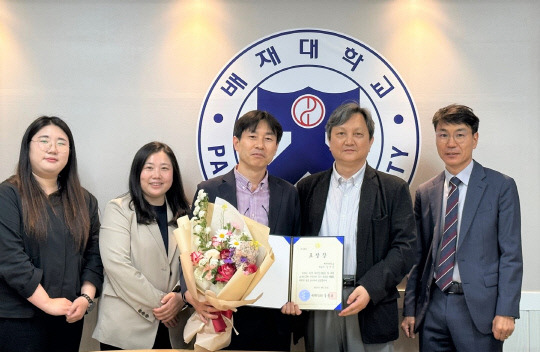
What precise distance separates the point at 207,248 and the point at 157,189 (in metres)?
0.96

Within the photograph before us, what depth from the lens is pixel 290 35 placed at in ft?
12.6

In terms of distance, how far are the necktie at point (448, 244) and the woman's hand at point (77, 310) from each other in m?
1.90

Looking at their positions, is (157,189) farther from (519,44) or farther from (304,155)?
(519,44)

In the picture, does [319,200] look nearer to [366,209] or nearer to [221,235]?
[366,209]

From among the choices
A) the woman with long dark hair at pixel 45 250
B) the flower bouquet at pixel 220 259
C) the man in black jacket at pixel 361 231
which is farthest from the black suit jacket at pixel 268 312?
the woman with long dark hair at pixel 45 250

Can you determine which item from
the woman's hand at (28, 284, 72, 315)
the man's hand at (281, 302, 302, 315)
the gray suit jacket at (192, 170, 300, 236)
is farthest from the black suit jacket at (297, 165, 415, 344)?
the woman's hand at (28, 284, 72, 315)

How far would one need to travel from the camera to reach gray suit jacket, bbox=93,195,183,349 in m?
3.10

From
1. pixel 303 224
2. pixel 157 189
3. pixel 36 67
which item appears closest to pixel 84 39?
pixel 36 67

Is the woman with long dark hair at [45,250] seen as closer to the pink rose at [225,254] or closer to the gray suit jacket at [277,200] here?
the gray suit jacket at [277,200]

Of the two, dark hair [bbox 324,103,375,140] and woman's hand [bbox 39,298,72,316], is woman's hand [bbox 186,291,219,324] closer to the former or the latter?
woman's hand [bbox 39,298,72,316]

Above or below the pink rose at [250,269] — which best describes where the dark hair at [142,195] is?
above

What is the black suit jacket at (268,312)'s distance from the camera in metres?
2.98

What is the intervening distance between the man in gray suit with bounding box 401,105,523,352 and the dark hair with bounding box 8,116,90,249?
1895 mm

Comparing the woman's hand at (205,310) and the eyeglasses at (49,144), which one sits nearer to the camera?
the woman's hand at (205,310)
